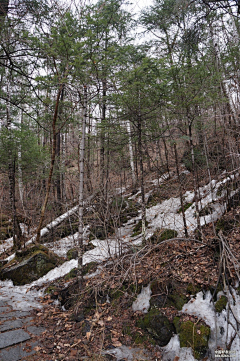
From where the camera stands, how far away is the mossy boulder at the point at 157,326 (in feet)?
12.5

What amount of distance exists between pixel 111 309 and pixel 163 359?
147cm

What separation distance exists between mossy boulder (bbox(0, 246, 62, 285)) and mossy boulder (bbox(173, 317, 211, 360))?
490 centimetres

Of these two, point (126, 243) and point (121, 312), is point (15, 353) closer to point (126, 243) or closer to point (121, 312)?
point (121, 312)

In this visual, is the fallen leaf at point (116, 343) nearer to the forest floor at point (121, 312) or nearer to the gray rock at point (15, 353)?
the forest floor at point (121, 312)

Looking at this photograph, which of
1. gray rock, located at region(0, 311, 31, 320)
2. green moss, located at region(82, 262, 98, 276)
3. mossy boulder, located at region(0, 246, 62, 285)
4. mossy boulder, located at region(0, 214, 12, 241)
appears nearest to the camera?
gray rock, located at region(0, 311, 31, 320)

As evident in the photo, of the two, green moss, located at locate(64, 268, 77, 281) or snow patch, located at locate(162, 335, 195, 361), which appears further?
green moss, located at locate(64, 268, 77, 281)

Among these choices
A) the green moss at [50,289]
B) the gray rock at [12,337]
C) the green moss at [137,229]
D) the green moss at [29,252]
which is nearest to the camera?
the gray rock at [12,337]

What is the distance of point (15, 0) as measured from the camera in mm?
3475

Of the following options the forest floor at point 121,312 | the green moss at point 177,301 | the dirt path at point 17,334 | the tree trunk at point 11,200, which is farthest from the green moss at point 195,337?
the tree trunk at point 11,200

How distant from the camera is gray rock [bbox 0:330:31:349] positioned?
12.2ft

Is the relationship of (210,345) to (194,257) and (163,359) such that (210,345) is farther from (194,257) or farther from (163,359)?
(194,257)

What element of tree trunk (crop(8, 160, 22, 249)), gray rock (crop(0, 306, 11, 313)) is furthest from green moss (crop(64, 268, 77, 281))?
tree trunk (crop(8, 160, 22, 249))

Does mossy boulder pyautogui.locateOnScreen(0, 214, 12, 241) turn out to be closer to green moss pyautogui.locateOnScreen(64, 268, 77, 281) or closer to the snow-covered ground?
the snow-covered ground

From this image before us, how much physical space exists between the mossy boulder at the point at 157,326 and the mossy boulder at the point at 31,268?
13.6 ft
